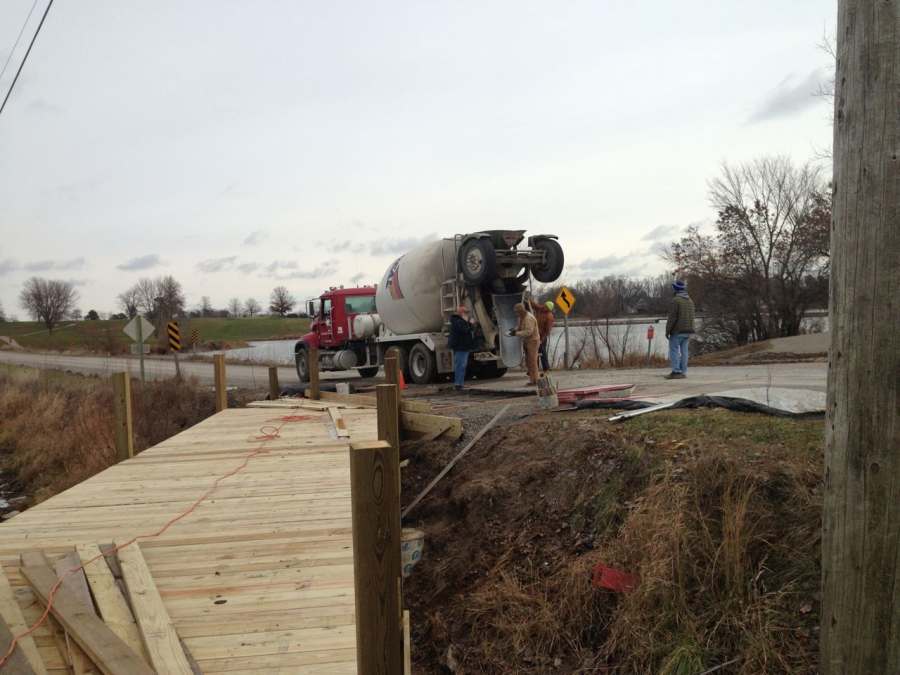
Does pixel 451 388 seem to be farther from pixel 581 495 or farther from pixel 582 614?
pixel 582 614

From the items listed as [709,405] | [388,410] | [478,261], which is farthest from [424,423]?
[478,261]

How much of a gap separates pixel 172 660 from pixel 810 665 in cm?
317

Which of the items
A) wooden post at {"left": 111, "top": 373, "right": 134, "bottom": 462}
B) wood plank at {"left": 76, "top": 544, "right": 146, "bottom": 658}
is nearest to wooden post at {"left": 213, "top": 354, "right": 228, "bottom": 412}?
wooden post at {"left": 111, "top": 373, "right": 134, "bottom": 462}

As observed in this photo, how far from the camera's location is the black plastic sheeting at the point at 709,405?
6.05 m

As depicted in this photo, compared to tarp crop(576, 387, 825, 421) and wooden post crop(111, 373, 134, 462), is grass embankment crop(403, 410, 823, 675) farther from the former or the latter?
wooden post crop(111, 373, 134, 462)

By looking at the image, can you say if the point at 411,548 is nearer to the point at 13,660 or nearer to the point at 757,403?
the point at 757,403

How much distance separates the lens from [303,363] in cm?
2073

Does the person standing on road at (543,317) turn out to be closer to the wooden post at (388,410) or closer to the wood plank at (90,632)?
the wooden post at (388,410)

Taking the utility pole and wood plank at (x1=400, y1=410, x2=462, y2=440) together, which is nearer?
the utility pole

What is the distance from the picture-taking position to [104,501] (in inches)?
245

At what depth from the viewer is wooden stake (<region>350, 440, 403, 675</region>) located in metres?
2.16

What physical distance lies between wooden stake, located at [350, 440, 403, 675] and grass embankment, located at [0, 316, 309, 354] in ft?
171

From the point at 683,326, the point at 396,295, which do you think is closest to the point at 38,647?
the point at 683,326

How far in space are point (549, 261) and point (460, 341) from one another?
9.04 ft
